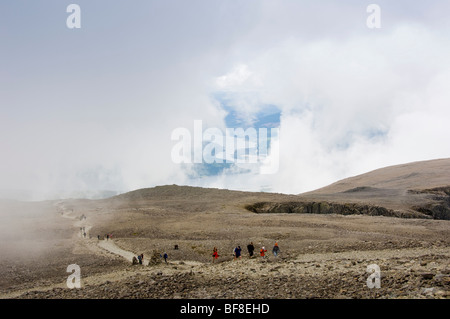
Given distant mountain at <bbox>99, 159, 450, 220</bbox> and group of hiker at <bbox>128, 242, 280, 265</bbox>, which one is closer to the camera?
group of hiker at <bbox>128, 242, 280, 265</bbox>

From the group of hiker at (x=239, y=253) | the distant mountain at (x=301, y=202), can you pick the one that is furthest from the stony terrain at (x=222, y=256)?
the distant mountain at (x=301, y=202)

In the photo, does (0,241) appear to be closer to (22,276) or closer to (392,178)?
(22,276)

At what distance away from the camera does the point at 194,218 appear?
174 feet

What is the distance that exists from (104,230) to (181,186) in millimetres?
49605

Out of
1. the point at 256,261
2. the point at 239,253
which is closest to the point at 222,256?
the point at 239,253

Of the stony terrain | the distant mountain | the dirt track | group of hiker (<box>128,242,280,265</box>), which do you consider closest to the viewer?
the dirt track

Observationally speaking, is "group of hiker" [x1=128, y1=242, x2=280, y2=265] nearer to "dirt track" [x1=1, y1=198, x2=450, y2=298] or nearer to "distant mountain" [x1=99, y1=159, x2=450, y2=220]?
"dirt track" [x1=1, y1=198, x2=450, y2=298]

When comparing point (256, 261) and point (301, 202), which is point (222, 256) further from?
point (301, 202)

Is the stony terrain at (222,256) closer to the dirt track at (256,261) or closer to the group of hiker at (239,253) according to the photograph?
the dirt track at (256,261)

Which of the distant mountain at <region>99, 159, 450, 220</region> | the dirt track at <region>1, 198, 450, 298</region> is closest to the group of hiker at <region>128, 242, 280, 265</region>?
the dirt track at <region>1, 198, 450, 298</region>

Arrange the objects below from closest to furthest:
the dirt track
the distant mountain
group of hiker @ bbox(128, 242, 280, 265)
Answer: the dirt track < group of hiker @ bbox(128, 242, 280, 265) < the distant mountain

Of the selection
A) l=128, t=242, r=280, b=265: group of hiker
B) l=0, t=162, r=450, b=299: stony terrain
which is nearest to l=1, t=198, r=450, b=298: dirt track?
l=0, t=162, r=450, b=299: stony terrain
